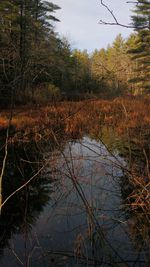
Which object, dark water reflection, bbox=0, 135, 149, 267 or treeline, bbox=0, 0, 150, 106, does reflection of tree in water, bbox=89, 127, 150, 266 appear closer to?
dark water reflection, bbox=0, 135, 149, 267

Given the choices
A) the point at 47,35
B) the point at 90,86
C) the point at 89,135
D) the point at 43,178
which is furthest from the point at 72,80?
the point at 43,178

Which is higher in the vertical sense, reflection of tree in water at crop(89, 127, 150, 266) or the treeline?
the treeline

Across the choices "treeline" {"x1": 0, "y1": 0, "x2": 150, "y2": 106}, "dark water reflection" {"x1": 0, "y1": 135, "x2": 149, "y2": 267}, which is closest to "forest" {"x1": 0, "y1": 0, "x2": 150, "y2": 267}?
"dark water reflection" {"x1": 0, "y1": 135, "x2": 149, "y2": 267}

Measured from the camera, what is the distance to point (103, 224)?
4.05 metres

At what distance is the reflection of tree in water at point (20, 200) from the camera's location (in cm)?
413

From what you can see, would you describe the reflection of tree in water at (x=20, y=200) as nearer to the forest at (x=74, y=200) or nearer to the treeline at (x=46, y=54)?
the forest at (x=74, y=200)

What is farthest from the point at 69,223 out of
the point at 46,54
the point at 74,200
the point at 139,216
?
the point at 46,54

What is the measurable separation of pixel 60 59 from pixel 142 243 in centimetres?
2665

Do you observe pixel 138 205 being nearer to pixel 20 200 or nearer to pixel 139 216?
pixel 139 216

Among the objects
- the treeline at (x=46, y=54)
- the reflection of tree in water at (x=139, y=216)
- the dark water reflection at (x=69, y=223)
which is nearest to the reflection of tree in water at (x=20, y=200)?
the dark water reflection at (x=69, y=223)

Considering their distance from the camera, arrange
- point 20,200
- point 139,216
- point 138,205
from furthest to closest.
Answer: point 20,200 → point 138,205 → point 139,216

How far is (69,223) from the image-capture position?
425 cm

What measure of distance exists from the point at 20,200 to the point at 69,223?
1019 millimetres

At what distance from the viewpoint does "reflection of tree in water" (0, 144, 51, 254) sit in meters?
4.13
